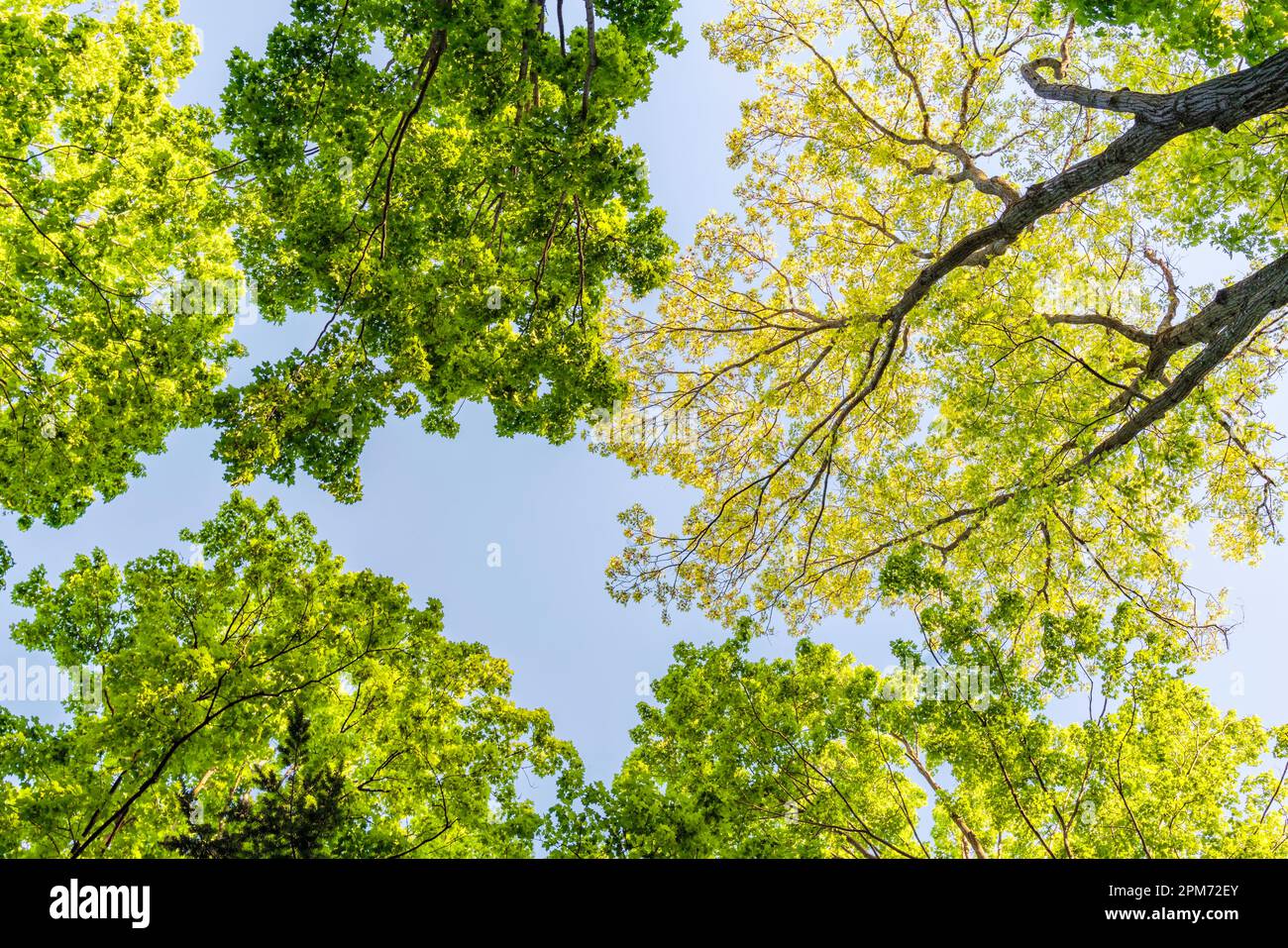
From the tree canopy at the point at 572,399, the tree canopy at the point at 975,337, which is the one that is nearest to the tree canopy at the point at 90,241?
the tree canopy at the point at 572,399

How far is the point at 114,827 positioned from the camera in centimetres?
753

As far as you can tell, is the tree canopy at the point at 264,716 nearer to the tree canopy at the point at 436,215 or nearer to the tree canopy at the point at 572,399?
the tree canopy at the point at 572,399

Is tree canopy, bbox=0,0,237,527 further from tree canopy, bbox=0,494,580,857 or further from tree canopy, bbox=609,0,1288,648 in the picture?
tree canopy, bbox=609,0,1288,648

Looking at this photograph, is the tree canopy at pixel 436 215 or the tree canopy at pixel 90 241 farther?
the tree canopy at pixel 90 241

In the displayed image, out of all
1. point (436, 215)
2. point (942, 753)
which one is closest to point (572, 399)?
point (436, 215)

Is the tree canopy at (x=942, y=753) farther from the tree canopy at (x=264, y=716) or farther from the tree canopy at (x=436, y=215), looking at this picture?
the tree canopy at (x=436, y=215)

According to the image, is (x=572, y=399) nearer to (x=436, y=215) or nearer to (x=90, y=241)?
(x=436, y=215)

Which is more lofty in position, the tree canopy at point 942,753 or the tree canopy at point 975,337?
the tree canopy at point 975,337

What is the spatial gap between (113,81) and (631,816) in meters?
11.4

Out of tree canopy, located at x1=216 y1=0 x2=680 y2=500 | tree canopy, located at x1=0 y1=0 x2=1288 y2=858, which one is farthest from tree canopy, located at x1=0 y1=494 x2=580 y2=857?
tree canopy, located at x1=216 y1=0 x2=680 y2=500

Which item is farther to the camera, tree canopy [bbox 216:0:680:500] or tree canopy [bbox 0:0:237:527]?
tree canopy [bbox 0:0:237:527]

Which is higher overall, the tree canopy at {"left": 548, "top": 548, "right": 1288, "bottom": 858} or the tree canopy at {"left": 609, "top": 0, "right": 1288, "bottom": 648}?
the tree canopy at {"left": 609, "top": 0, "right": 1288, "bottom": 648}
